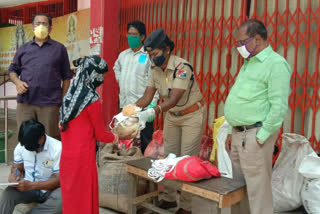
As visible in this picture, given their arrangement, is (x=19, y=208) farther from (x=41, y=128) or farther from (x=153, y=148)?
(x=153, y=148)

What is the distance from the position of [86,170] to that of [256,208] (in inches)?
49.2

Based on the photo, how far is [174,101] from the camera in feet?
9.21

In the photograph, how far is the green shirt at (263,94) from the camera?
2.25 m

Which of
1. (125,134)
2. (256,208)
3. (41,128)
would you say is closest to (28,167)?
(41,128)

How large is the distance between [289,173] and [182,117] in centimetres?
124

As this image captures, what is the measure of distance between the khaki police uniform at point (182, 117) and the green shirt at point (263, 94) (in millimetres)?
579

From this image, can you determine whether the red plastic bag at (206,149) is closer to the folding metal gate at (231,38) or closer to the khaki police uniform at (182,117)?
the folding metal gate at (231,38)

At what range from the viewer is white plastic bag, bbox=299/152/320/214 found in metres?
2.98

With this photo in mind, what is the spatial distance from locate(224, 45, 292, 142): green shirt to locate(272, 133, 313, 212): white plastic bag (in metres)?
1.14

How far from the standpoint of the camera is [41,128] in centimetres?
261

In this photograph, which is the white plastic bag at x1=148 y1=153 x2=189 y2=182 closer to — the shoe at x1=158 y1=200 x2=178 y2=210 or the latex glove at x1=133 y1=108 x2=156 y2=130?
the latex glove at x1=133 y1=108 x2=156 y2=130

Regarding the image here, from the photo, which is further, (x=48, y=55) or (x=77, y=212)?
(x=48, y=55)

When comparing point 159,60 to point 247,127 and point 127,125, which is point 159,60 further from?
point 247,127

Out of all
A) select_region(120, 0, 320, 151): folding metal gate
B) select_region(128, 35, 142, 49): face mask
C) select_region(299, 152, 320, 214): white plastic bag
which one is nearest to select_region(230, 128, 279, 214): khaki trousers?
select_region(299, 152, 320, 214): white plastic bag
